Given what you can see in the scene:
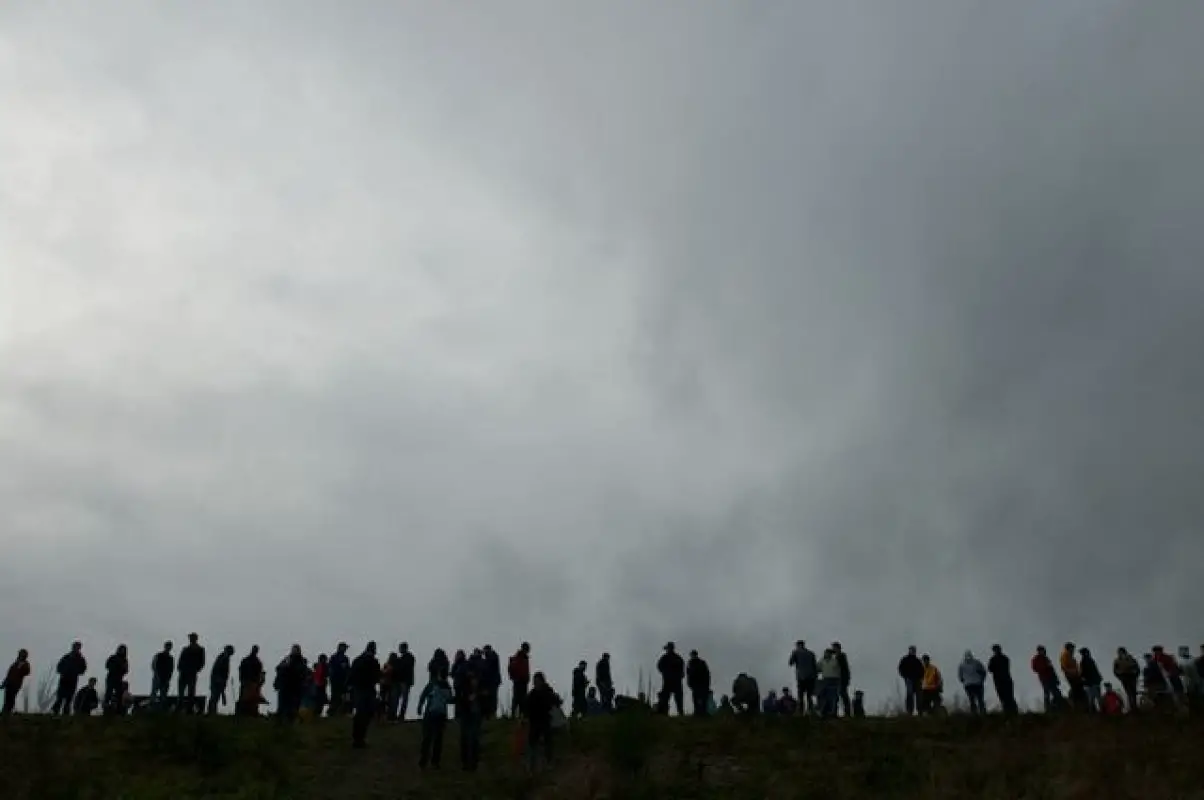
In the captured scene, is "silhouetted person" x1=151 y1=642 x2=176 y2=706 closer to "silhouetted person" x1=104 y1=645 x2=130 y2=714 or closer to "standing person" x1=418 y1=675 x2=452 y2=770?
"silhouetted person" x1=104 y1=645 x2=130 y2=714

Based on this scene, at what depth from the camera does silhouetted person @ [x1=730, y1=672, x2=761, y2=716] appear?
25.2 meters

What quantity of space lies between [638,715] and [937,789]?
520 cm

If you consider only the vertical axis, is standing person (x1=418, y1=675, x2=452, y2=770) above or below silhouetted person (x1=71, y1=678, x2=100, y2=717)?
below

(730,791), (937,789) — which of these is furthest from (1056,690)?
(730,791)

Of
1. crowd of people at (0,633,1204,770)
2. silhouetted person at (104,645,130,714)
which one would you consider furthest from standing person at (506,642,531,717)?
silhouetted person at (104,645,130,714)

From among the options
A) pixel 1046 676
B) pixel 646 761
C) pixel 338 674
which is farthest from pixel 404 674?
pixel 1046 676

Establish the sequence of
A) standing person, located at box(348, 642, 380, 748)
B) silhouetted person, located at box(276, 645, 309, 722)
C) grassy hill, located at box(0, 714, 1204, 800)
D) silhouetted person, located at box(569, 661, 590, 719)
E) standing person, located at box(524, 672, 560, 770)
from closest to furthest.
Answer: grassy hill, located at box(0, 714, 1204, 800), standing person, located at box(524, 672, 560, 770), standing person, located at box(348, 642, 380, 748), silhouetted person, located at box(276, 645, 309, 722), silhouetted person, located at box(569, 661, 590, 719)

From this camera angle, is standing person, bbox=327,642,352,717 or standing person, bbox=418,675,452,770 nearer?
standing person, bbox=418,675,452,770

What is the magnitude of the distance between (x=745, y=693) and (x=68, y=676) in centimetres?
1490

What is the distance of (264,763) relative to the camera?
17.6 meters

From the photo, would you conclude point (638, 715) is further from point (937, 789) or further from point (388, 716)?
point (388, 716)

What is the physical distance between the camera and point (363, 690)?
19.2m

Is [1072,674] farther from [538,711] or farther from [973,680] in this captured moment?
[538,711]

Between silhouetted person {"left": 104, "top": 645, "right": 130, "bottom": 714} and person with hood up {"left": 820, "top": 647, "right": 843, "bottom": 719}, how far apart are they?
1527 centimetres
